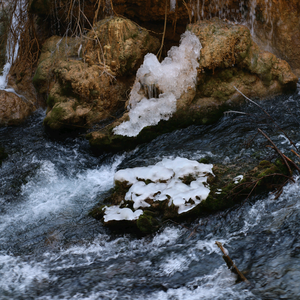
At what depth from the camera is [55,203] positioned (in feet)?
13.7

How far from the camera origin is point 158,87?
5230 mm

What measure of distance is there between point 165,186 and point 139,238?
2.13 ft

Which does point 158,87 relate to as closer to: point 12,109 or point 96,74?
point 96,74

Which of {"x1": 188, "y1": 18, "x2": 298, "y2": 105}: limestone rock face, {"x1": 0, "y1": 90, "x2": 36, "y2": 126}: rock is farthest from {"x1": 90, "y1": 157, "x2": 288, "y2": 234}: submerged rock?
{"x1": 0, "y1": 90, "x2": 36, "y2": 126}: rock

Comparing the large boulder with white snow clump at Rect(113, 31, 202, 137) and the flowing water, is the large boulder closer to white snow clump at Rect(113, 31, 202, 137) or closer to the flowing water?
white snow clump at Rect(113, 31, 202, 137)

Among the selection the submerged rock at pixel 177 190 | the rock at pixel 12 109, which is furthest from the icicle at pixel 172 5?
the submerged rock at pixel 177 190

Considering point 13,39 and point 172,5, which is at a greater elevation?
point 172,5

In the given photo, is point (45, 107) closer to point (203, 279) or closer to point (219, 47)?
point (219, 47)

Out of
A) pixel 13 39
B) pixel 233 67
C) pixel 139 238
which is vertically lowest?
pixel 139 238

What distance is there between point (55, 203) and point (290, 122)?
3569mm

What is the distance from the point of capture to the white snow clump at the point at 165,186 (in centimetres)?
347

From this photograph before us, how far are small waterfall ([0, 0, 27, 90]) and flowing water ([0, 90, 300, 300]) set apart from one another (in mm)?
2727

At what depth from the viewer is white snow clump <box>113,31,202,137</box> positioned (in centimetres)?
517

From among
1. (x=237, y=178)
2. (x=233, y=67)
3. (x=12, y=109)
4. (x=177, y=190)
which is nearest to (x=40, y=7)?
(x=12, y=109)
